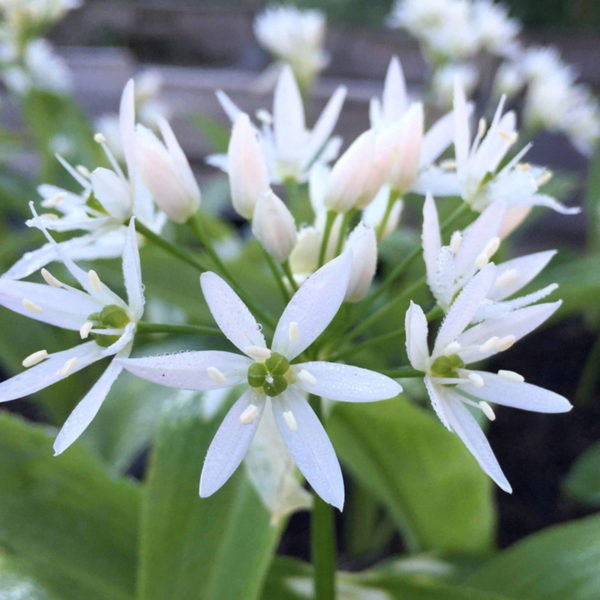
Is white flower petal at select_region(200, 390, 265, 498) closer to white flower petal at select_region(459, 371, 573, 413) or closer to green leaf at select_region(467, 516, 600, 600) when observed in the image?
white flower petal at select_region(459, 371, 573, 413)

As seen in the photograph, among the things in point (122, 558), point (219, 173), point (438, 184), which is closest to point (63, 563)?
point (122, 558)

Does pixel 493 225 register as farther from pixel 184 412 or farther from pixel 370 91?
pixel 370 91

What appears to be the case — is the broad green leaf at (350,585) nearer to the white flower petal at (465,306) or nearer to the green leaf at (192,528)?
the green leaf at (192,528)

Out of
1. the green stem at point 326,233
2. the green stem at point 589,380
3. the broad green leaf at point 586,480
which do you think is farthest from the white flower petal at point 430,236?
the green stem at point 589,380

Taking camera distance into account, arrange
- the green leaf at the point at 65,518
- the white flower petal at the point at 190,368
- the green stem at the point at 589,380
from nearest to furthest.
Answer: the white flower petal at the point at 190,368 → the green leaf at the point at 65,518 → the green stem at the point at 589,380

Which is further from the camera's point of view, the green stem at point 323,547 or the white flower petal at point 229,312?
the green stem at point 323,547

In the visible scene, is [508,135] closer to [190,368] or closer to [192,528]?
[190,368]
